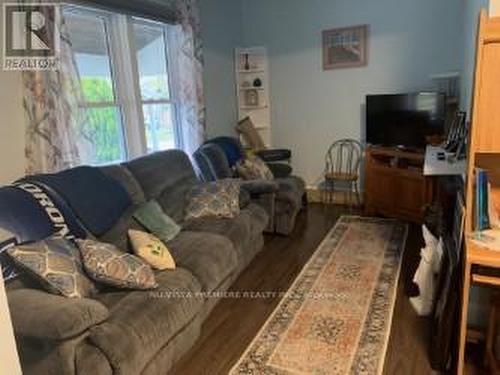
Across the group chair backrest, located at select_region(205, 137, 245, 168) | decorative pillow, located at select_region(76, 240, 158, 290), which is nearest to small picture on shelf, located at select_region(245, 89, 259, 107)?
chair backrest, located at select_region(205, 137, 245, 168)

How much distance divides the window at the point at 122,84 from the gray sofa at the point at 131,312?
1.83ft

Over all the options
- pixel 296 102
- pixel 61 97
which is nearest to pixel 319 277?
pixel 61 97

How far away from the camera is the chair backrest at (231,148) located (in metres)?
4.11

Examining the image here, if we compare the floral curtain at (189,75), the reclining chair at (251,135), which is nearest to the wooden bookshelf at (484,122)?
the floral curtain at (189,75)

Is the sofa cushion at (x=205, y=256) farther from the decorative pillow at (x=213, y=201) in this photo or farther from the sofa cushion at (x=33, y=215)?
the sofa cushion at (x=33, y=215)

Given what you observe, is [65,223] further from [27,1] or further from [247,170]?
[247,170]

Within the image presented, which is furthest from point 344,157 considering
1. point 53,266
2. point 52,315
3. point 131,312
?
point 52,315

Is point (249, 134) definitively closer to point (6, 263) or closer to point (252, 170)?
point (252, 170)

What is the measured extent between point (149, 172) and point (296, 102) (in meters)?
2.51

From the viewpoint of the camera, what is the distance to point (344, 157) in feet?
15.8

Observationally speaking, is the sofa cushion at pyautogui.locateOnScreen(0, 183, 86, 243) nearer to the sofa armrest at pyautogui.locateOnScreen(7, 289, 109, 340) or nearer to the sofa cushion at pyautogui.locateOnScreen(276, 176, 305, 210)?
the sofa armrest at pyautogui.locateOnScreen(7, 289, 109, 340)

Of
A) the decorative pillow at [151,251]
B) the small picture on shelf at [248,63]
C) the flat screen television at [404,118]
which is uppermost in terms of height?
the small picture on shelf at [248,63]

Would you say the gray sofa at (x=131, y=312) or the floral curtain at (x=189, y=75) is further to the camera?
the floral curtain at (x=189, y=75)

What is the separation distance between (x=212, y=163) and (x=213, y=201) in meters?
0.85
